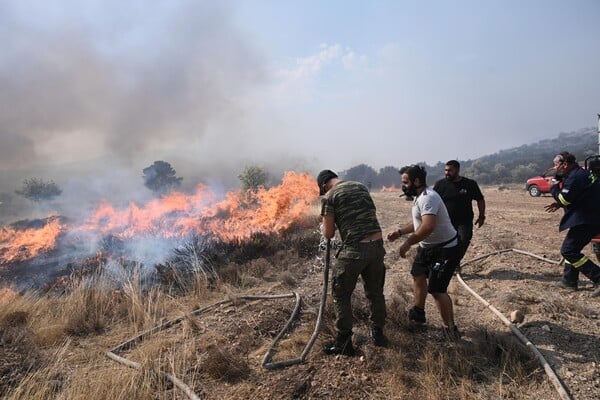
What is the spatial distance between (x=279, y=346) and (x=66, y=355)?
272 centimetres

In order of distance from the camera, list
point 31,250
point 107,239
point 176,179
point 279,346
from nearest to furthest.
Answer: point 279,346
point 107,239
point 31,250
point 176,179

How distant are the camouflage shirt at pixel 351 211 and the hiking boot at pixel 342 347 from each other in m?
1.04

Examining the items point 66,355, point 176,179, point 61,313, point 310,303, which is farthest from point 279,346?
point 176,179

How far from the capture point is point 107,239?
39.1 ft

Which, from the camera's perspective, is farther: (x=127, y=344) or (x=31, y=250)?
(x=31, y=250)

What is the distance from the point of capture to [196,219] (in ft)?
46.8

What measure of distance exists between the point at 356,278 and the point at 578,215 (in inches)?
138

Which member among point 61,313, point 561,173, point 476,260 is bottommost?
point 476,260

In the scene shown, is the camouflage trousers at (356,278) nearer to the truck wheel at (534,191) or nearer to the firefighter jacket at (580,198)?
the firefighter jacket at (580,198)

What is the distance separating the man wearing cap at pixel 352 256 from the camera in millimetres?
3676

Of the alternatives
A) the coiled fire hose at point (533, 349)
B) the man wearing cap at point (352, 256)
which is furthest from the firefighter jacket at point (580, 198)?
the man wearing cap at point (352, 256)

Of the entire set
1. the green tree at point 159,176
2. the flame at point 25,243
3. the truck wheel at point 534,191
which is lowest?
the truck wheel at point 534,191

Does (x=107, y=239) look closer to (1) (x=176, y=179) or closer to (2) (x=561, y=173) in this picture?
(2) (x=561, y=173)

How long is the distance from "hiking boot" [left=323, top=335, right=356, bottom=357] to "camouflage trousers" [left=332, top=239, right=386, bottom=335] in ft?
0.22
